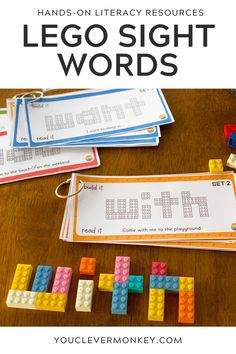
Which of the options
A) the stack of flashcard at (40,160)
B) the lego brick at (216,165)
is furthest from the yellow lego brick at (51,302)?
the lego brick at (216,165)

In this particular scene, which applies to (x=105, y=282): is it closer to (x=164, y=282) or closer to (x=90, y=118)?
(x=164, y=282)

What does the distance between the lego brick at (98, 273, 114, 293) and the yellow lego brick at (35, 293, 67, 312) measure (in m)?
0.07

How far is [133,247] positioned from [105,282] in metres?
0.10

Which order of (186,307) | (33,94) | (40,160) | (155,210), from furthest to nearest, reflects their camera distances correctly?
(33,94) → (40,160) → (155,210) → (186,307)

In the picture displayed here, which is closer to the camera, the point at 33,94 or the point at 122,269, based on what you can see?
the point at 122,269

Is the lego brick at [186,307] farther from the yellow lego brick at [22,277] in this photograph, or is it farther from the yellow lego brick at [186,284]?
the yellow lego brick at [22,277]

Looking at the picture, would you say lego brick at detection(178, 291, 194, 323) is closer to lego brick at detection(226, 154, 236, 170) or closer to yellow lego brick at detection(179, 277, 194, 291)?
yellow lego brick at detection(179, 277, 194, 291)

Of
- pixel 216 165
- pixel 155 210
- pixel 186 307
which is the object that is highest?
pixel 216 165

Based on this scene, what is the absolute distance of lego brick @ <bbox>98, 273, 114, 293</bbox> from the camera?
0.73 meters

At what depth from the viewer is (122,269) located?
764 mm

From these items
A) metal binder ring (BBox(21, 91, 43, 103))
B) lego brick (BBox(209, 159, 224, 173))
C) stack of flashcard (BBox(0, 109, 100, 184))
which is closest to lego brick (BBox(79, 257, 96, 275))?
stack of flashcard (BBox(0, 109, 100, 184))

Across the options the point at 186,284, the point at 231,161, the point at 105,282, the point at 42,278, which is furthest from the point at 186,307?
the point at 231,161

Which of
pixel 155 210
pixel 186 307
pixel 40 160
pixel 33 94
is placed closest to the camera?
pixel 186 307

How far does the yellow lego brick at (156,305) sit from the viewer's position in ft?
2.28
